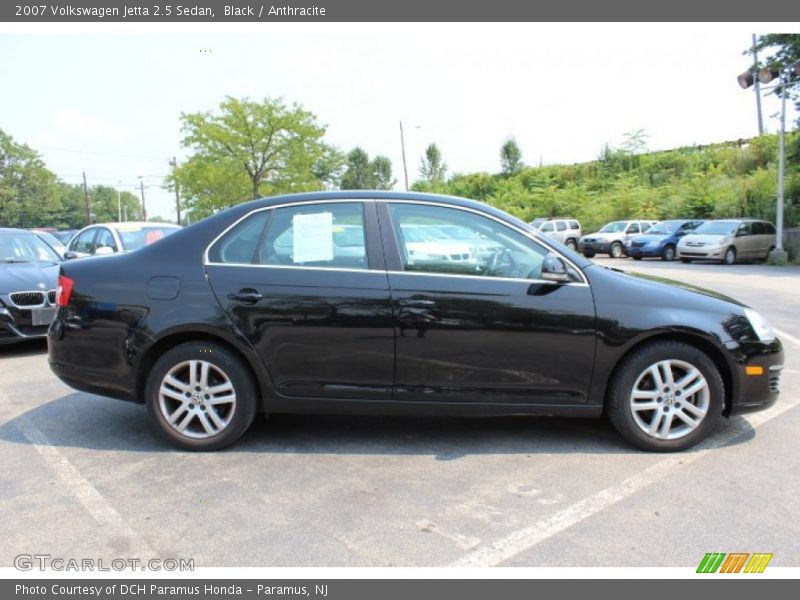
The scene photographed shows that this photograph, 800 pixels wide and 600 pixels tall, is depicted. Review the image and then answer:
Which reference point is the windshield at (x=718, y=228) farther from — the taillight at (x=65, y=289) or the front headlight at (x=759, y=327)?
the taillight at (x=65, y=289)

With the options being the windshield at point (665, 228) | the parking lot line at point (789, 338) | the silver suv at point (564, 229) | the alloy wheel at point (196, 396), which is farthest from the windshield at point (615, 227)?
the alloy wheel at point (196, 396)

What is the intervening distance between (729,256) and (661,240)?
139 inches

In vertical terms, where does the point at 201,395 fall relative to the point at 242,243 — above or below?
below

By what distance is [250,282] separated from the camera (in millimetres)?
3754

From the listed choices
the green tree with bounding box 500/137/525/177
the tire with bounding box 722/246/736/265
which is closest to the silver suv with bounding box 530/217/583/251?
the tire with bounding box 722/246/736/265

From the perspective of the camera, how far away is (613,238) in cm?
2702

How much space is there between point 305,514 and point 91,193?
14106 cm

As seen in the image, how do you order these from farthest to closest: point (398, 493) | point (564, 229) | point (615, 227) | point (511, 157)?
point (511, 157), point (564, 229), point (615, 227), point (398, 493)

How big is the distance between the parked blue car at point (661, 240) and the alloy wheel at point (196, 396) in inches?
888

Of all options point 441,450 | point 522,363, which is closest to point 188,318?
point 441,450

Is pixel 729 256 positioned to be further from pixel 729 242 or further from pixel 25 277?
pixel 25 277

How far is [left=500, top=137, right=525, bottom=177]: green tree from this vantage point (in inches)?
1914

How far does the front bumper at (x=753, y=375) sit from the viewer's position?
3754mm

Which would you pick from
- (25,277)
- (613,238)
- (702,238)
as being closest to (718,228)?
(702,238)
